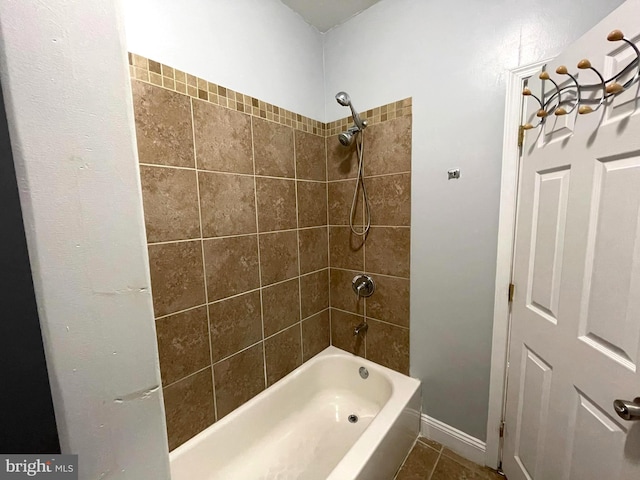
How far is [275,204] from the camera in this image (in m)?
1.50

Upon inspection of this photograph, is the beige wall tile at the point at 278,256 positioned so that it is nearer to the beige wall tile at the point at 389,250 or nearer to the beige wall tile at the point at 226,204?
the beige wall tile at the point at 226,204

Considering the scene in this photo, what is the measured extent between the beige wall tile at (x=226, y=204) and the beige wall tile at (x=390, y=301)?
0.89 metres

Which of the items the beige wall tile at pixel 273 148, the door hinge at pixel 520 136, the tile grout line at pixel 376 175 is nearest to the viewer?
the door hinge at pixel 520 136

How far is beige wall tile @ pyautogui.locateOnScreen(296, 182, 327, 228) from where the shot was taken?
1661 mm

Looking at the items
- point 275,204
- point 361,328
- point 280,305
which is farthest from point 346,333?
point 275,204

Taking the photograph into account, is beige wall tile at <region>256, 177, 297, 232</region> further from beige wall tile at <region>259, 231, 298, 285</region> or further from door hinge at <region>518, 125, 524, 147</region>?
door hinge at <region>518, 125, 524, 147</region>

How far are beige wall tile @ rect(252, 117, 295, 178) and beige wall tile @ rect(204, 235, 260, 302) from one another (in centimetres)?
41

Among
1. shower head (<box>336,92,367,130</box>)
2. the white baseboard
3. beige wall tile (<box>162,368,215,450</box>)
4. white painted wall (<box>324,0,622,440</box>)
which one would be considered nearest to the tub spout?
white painted wall (<box>324,0,622,440</box>)

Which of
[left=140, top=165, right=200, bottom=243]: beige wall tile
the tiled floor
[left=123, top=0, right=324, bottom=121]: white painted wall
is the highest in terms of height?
[left=123, top=0, right=324, bottom=121]: white painted wall

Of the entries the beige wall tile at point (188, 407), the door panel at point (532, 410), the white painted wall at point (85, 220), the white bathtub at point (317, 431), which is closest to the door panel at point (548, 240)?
the door panel at point (532, 410)

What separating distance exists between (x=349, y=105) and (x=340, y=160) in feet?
1.20

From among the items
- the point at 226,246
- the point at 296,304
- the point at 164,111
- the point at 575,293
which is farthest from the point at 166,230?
the point at 575,293

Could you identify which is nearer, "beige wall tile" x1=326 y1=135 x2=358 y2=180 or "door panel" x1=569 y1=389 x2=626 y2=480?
"door panel" x1=569 y1=389 x2=626 y2=480

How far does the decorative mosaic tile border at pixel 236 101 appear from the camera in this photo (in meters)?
1.00
